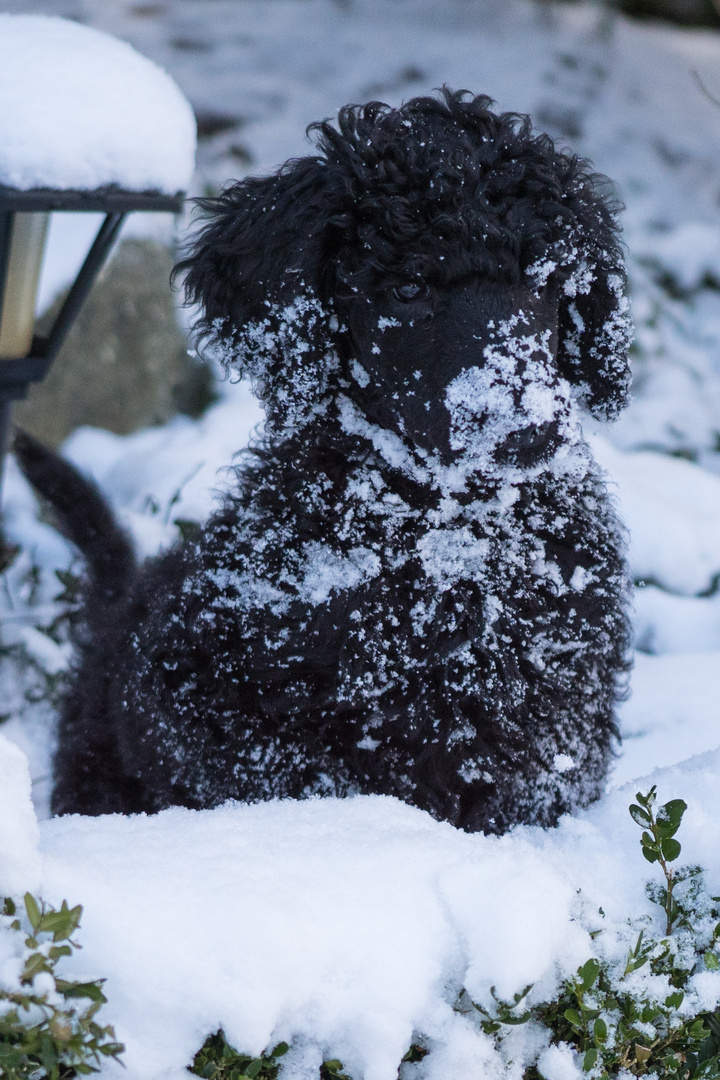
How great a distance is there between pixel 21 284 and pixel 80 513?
63 cm

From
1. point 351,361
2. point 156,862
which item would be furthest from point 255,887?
point 351,361

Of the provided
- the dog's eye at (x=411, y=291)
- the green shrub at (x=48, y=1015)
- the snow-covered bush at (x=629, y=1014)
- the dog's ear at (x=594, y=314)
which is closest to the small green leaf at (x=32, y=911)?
→ the green shrub at (x=48, y=1015)

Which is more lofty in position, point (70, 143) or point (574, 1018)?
point (70, 143)

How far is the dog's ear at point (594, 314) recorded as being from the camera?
79.3 inches

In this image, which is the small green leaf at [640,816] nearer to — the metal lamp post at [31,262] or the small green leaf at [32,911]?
the small green leaf at [32,911]

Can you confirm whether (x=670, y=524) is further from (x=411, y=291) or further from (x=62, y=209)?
(x=62, y=209)

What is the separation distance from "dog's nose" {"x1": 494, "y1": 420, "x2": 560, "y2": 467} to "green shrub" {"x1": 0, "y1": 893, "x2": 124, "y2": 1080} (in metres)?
1.00

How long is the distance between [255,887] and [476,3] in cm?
759

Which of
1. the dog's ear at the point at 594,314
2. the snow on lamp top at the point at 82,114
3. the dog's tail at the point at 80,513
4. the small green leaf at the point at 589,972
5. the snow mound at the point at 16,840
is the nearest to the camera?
the snow mound at the point at 16,840

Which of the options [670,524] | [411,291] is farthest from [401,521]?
[670,524]

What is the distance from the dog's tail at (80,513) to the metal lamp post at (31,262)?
0.45 ft

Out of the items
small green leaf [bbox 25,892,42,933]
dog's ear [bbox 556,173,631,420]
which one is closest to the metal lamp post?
dog's ear [bbox 556,173,631,420]

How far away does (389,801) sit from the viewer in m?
1.63

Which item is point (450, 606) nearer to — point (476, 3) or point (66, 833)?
point (66, 833)
